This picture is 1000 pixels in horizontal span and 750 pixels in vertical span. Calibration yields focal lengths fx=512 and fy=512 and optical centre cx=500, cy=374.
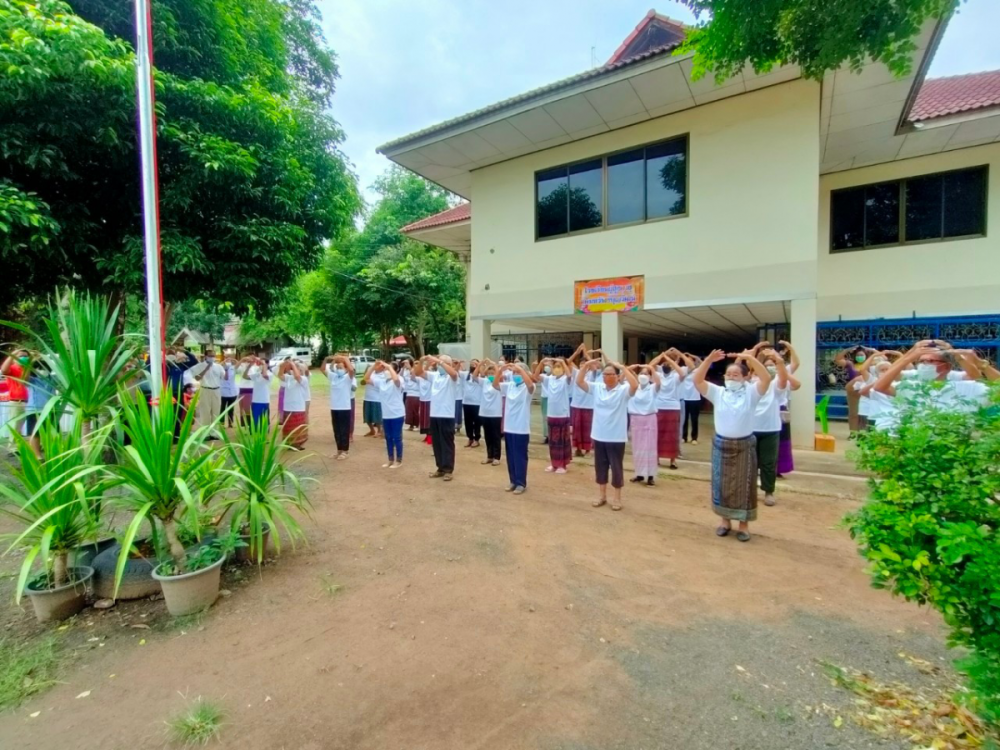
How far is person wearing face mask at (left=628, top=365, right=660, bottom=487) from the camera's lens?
272 inches

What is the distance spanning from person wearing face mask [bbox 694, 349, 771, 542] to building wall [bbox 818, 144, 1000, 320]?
864 cm

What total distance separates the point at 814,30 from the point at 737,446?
3.32 metres

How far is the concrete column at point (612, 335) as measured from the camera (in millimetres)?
10102

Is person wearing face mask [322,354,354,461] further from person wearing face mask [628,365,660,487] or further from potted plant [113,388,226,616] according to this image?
potted plant [113,388,226,616]

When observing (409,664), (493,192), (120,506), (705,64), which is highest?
(493,192)

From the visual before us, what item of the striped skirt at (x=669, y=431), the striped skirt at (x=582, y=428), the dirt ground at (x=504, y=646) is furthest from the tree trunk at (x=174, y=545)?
the striped skirt at (x=669, y=431)

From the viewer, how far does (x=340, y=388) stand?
8602 mm

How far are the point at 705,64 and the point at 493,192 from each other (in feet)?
25.4

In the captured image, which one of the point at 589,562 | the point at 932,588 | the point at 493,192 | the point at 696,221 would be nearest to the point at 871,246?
the point at 696,221

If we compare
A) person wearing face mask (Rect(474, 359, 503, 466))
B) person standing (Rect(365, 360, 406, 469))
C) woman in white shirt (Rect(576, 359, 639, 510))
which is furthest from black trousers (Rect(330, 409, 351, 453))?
woman in white shirt (Rect(576, 359, 639, 510))

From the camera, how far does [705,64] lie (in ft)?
14.3

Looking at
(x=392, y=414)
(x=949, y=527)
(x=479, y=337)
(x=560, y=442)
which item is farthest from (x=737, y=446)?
(x=479, y=337)

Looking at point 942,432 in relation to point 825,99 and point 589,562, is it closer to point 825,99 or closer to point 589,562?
point 589,562

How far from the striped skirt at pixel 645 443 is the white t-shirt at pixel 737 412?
6.88ft
